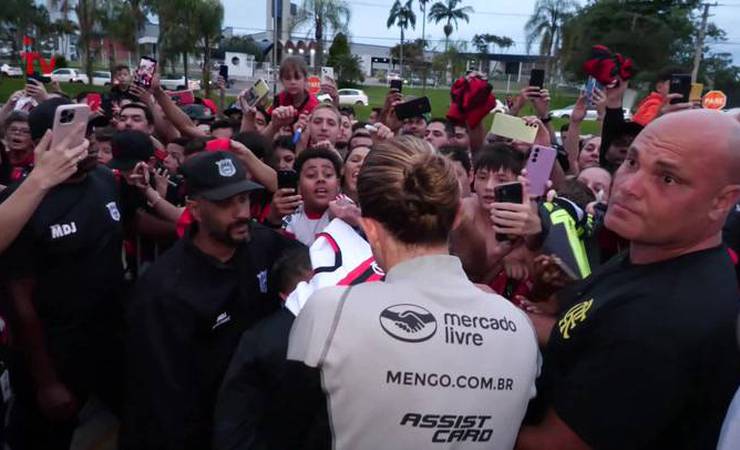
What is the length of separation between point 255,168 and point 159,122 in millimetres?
3324

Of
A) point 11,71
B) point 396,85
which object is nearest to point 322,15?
point 11,71

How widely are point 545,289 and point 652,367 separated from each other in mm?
898

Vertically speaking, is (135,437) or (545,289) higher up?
(545,289)

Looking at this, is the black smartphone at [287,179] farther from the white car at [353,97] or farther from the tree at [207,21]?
A: the white car at [353,97]

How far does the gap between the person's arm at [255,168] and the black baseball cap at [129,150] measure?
677mm

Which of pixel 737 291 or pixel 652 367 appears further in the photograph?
pixel 737 291

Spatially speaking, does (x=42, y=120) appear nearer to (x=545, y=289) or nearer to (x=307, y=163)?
(x=307, y=163)

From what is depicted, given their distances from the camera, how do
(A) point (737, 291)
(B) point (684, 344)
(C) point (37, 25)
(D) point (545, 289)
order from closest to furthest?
(B) point (684, 344) < (A) point (737, 291) < (D) point (545, 289) < (C) point (37, 25)

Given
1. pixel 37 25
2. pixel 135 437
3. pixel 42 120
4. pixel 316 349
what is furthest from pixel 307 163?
pixel 37 25

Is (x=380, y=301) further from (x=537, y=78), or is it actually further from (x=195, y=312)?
(x=537, y=78)

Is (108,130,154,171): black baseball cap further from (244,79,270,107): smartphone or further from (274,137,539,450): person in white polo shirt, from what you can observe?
(274,137,539,450): person in white polo shirt

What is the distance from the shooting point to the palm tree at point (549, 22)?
42406 millimetres

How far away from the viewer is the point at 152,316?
8.89ft

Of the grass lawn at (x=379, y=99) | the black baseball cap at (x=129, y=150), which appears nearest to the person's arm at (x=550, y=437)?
the black baseball cap at (x=129, y=150)
